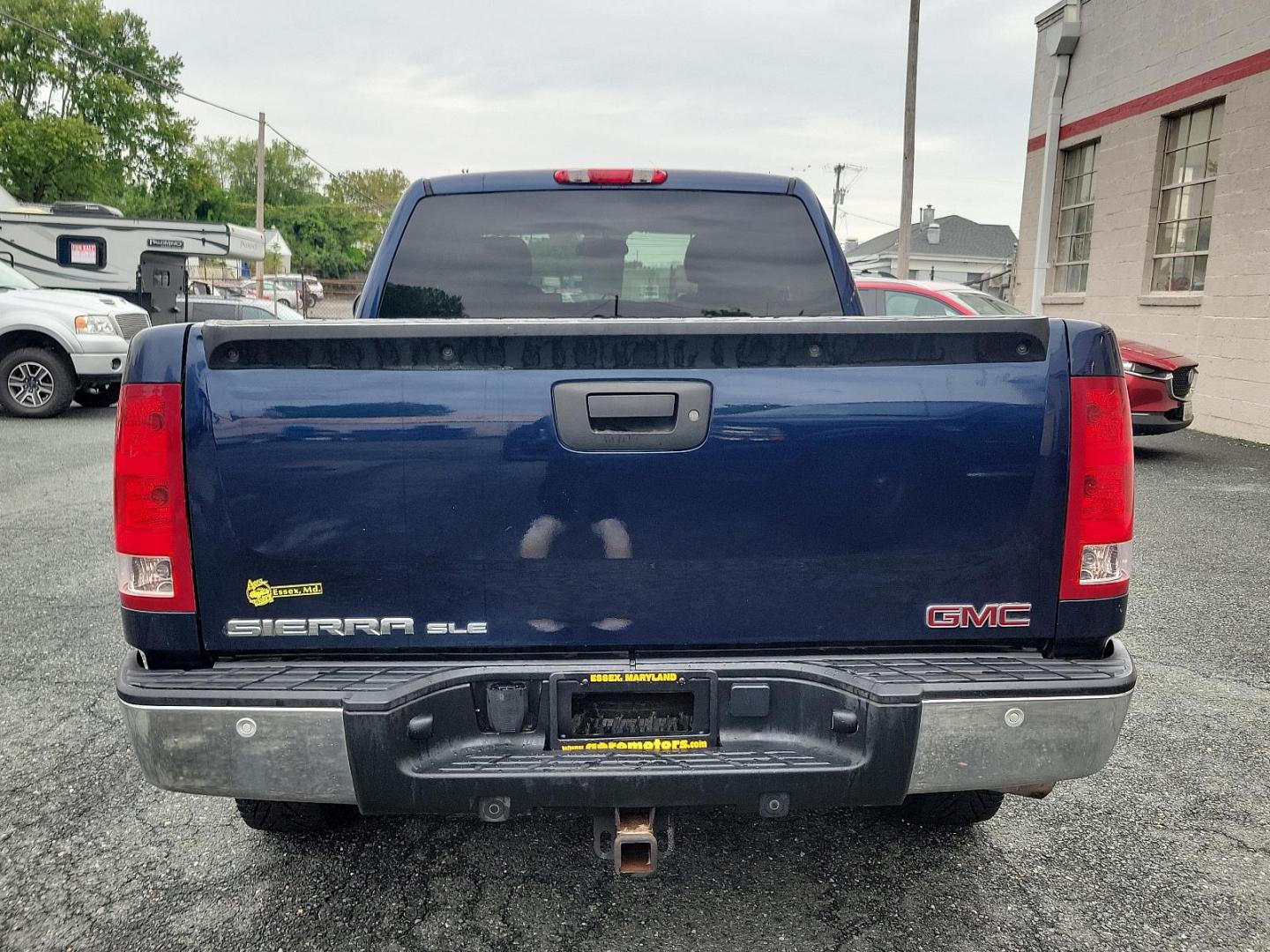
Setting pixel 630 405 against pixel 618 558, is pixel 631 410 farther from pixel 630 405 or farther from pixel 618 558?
pixel 618 558

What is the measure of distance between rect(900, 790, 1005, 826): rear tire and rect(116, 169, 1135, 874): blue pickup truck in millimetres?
766

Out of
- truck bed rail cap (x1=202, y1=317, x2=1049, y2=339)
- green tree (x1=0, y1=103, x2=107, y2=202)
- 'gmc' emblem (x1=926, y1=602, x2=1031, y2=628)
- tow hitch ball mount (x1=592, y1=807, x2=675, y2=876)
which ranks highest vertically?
green tree (x1=0, y1=103, x2=107, y2=202)

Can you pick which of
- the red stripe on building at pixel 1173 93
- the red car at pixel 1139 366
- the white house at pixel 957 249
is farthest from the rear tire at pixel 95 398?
the white house at pixel 957 249

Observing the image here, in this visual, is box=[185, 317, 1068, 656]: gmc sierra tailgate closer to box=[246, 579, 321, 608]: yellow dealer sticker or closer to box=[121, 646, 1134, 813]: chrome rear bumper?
box=[246, 579, 321, 608]: yellow dealer sticker

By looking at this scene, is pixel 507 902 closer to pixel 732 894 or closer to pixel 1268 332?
pixel 732 894

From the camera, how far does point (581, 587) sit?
86.5 inches

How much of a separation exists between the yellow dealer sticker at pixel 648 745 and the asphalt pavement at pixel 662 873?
2.15 feet

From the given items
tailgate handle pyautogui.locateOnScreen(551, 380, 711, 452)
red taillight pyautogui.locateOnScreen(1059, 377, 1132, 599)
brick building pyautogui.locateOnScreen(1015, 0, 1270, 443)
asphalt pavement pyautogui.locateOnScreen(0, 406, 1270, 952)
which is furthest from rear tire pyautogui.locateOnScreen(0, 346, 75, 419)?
brick building pyautogui.locateOnScreen(1015, 0, 1270, 443)

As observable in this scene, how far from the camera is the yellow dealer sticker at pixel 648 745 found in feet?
7.10

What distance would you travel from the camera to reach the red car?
9.95 metres

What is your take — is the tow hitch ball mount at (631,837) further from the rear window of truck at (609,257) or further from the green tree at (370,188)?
the green tree at (370,188)

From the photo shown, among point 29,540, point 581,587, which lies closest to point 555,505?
point 581,587

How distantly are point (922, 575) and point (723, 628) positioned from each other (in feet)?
1.50

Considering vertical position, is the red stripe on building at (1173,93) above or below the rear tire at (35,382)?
above
